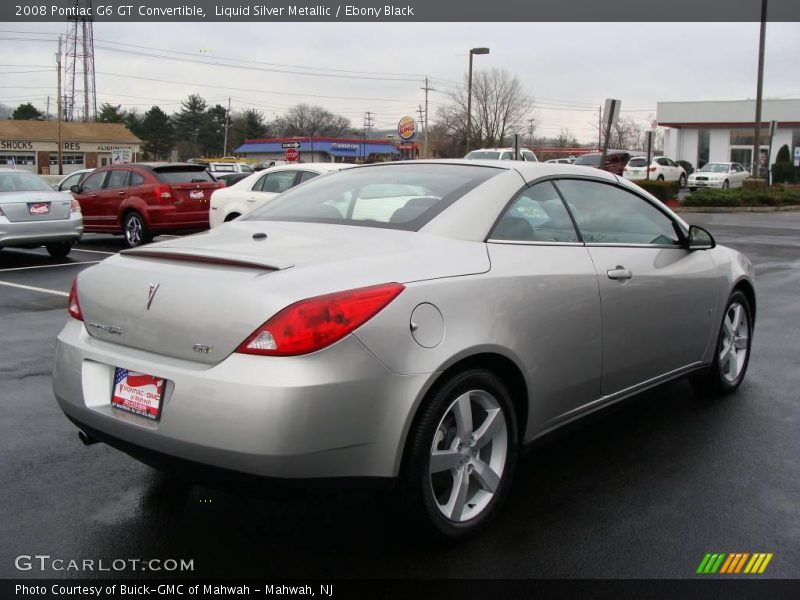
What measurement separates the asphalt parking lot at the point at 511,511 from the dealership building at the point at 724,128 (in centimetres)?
4969

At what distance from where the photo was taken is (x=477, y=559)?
3059 millimetres

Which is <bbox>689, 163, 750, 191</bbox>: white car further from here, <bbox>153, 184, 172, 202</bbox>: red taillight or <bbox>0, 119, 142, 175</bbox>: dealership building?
<bbox>0, 119, 142, 175</bbox>: dealership building

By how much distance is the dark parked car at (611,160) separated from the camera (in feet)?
120

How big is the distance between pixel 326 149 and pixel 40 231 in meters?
80.4

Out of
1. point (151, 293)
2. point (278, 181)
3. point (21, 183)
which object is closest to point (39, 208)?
point (21, 183)

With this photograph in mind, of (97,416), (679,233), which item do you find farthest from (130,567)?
(679,233)

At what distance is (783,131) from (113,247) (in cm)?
4716

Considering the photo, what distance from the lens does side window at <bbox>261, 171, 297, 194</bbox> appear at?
12.7 meters

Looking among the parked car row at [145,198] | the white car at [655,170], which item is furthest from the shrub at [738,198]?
the parked car row at [145,198]

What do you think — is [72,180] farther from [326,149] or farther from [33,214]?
[326,149]

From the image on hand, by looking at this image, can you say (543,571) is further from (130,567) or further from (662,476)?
(130,567)

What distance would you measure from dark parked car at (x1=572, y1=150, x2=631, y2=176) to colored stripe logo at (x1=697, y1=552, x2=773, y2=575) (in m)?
32.6

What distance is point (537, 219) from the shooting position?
12.4 feet

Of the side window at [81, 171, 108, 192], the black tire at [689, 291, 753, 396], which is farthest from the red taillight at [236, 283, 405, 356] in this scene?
the side window at [81, 171, 108, 192]
